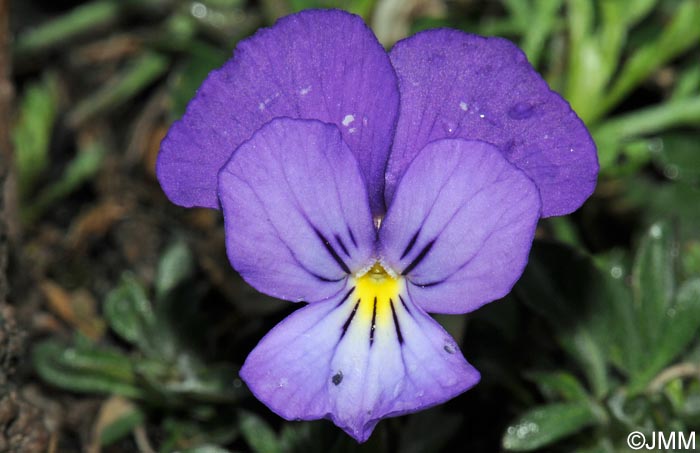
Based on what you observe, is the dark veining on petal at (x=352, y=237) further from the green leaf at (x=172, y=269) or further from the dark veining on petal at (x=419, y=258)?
the green leaf at (x=172, y=269)

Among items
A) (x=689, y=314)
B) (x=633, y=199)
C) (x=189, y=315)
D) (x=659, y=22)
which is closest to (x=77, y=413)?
(x=189, y=315)

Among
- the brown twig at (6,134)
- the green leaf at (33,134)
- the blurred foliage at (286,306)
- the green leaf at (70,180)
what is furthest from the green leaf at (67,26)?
the brown twig at (6,134)

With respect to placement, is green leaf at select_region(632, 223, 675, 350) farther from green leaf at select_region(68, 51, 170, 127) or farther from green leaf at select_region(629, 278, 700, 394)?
green leaf at select_region(68, 51, 170, 127)

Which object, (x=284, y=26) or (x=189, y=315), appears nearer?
(x=284, y=26)

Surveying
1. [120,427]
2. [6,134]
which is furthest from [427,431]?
[6,134]

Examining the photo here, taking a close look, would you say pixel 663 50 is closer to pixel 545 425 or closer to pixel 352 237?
pixel 545 425

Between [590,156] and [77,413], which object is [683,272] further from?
[77,413]
